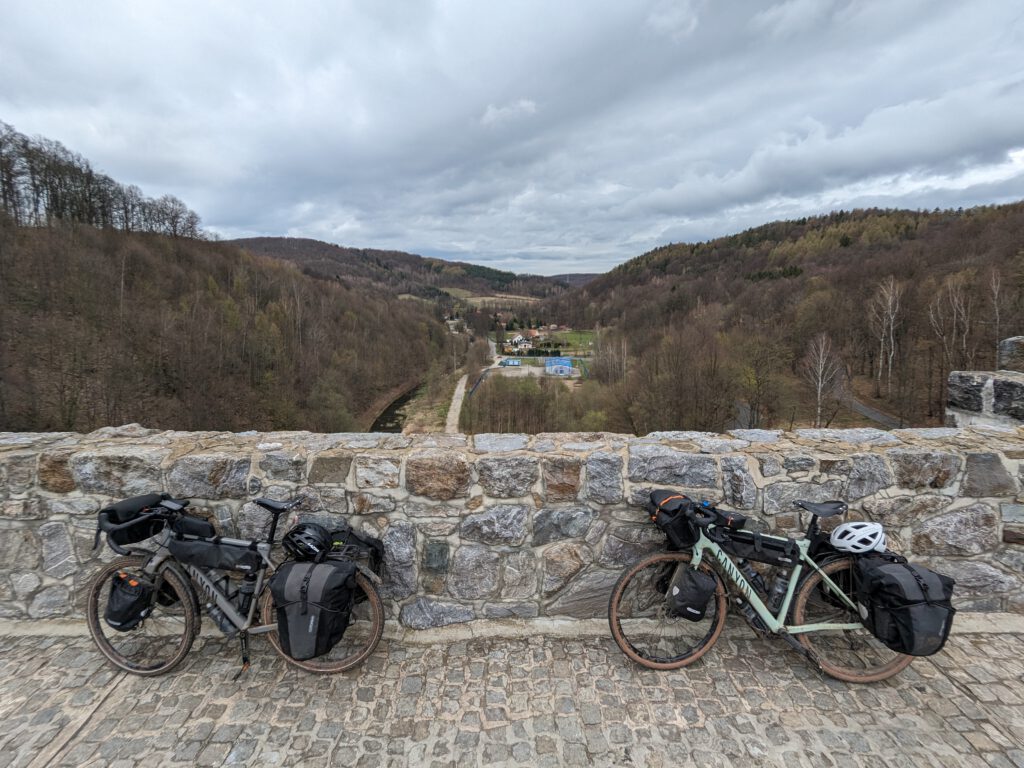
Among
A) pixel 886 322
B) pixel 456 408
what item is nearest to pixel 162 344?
pixel 456 408

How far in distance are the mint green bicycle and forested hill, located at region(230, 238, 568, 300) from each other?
101279 millimetres

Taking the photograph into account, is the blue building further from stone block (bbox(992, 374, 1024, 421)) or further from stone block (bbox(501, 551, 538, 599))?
stone block (bbox(501, 551, 538, 599))

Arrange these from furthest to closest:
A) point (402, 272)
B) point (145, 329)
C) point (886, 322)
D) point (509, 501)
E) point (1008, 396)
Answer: point (402, 272) → point (145, 329) → point (886, 322) → point (1008, 396) → point (509, 501)

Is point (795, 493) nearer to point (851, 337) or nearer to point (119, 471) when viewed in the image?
point (119, 471)

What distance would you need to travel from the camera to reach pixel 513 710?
2.13m

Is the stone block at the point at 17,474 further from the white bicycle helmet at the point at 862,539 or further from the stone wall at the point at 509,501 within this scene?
the white bicycle helmet at the point at 862,539

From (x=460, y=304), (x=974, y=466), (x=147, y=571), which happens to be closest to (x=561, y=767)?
(x=147, y=571)

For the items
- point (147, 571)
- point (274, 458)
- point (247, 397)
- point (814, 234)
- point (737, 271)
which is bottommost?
point (247, 397)

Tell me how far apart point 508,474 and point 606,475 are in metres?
0.60

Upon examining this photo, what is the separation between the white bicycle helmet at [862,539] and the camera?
231 cm

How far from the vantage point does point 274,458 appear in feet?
8.57

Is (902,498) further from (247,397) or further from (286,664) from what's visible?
(247,397)

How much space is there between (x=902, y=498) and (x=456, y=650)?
293cm

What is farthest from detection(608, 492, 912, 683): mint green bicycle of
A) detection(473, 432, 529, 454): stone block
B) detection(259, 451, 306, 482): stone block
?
detection(259, 451, 306, 482): stone block
